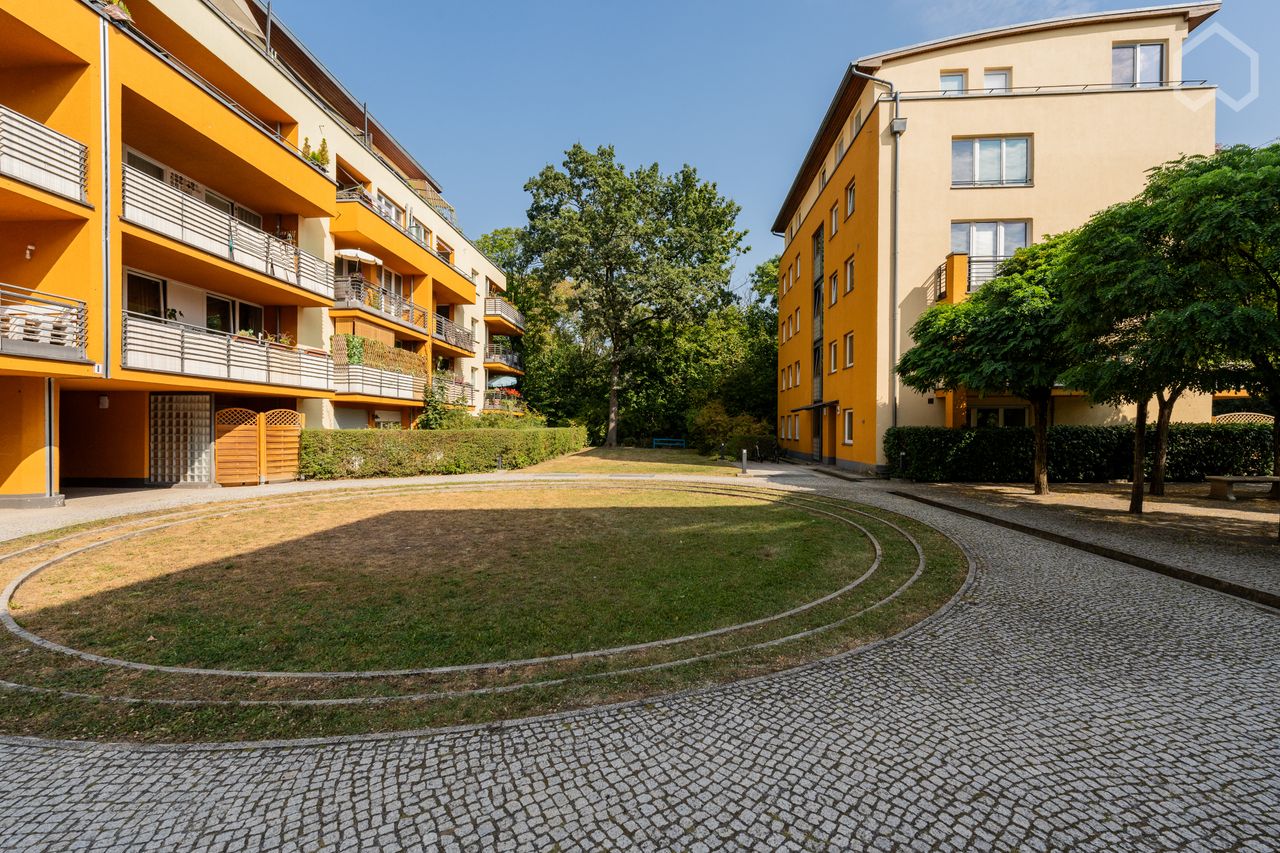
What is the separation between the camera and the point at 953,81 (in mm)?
19922

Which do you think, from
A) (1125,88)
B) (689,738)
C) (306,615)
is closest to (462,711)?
(689,738)

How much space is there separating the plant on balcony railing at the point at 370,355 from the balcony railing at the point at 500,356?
10.9 m

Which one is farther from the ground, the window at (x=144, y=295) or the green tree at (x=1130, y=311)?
the window at (x=144, y=295)

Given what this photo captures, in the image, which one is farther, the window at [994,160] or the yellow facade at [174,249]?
the window at [994,160]

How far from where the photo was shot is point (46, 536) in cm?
869

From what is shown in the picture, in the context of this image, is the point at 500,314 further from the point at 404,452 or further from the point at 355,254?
the point at 404,452

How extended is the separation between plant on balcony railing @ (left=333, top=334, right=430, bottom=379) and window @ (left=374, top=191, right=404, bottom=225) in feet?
18.6

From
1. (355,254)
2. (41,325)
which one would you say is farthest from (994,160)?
(41,325)

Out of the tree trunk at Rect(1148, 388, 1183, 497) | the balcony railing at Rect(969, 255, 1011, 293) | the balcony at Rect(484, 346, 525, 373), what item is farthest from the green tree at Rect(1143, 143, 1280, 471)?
the balcony at Rect(484, 346, 525, 373)

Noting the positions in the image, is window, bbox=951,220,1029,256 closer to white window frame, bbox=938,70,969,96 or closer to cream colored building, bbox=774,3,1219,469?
cream colored building, bbox=774,3,1219,469

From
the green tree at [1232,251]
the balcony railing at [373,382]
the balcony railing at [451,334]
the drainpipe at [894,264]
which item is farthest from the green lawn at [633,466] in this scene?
the green tree at [1232,251]

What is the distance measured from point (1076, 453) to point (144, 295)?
29194 millimetres

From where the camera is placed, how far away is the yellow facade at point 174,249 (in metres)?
10.8

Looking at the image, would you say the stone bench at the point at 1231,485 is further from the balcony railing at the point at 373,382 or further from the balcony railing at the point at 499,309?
the balcony railing at the point at 499,309
